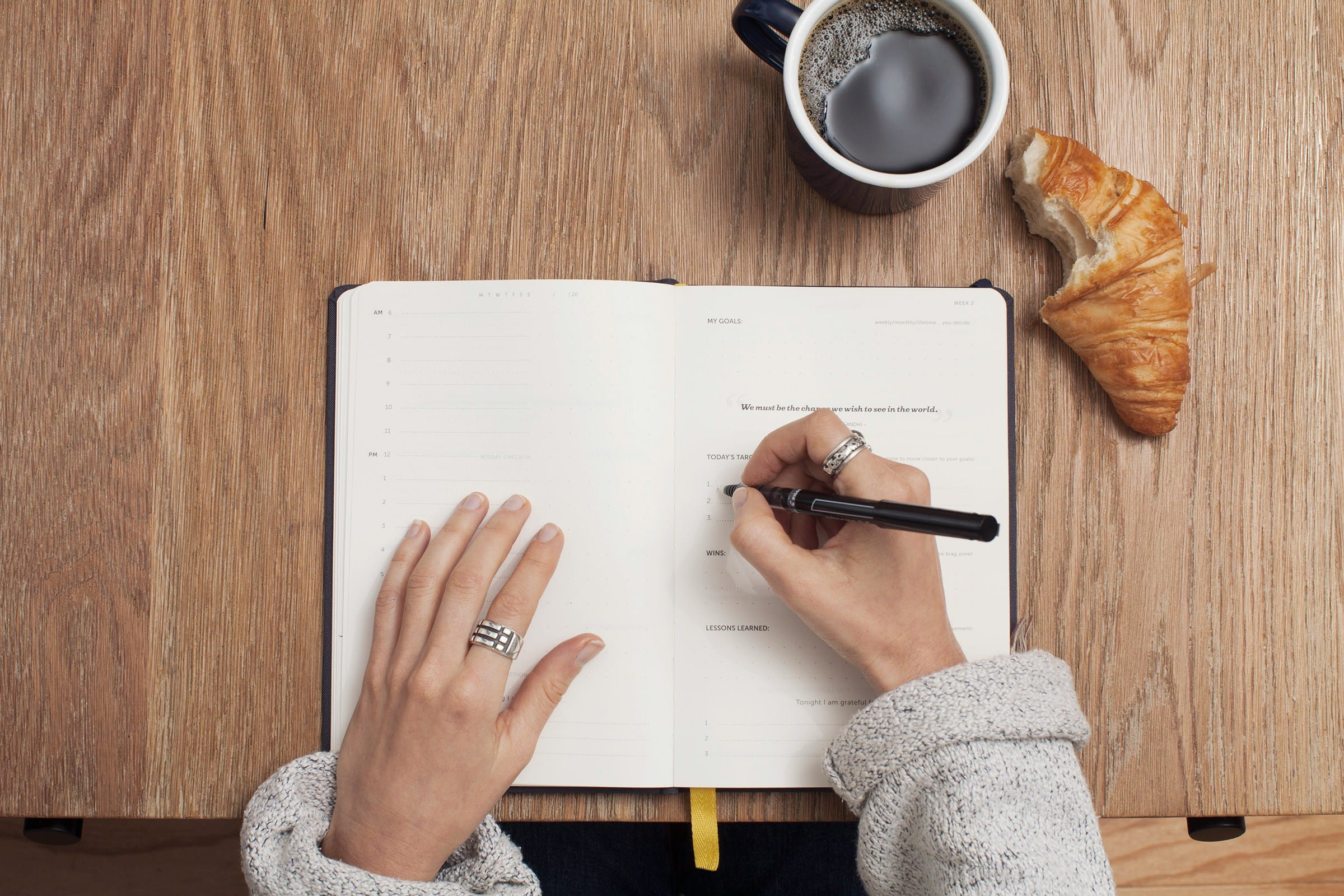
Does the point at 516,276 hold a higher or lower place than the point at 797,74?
lower

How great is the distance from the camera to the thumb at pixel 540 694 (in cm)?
56

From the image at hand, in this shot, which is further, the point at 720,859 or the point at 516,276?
the point at 720,859

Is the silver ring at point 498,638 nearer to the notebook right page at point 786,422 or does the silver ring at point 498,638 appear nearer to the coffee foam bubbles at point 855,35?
the notebook right page at point 786,422

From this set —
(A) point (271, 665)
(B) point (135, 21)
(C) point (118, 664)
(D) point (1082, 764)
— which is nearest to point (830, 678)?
(D) point (1082, 764)

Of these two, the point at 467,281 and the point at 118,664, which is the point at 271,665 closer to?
the point at 118,664

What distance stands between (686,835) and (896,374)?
600 millimetres

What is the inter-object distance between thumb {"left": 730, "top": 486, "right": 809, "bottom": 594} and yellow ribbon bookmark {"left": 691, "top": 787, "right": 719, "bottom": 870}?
0.60 feet

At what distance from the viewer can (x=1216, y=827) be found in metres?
0.60

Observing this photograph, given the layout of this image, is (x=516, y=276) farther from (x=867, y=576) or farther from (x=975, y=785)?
(x=975, y=785)

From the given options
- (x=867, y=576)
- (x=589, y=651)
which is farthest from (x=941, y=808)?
(x=589, y=651)

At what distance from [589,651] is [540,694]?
0.05 meters

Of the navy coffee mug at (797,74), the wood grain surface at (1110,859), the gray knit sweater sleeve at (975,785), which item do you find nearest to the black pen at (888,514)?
the gray knit sweater sleeve at (975,785)

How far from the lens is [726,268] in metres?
0.63

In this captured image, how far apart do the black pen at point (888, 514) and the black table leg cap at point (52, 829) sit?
65cm
